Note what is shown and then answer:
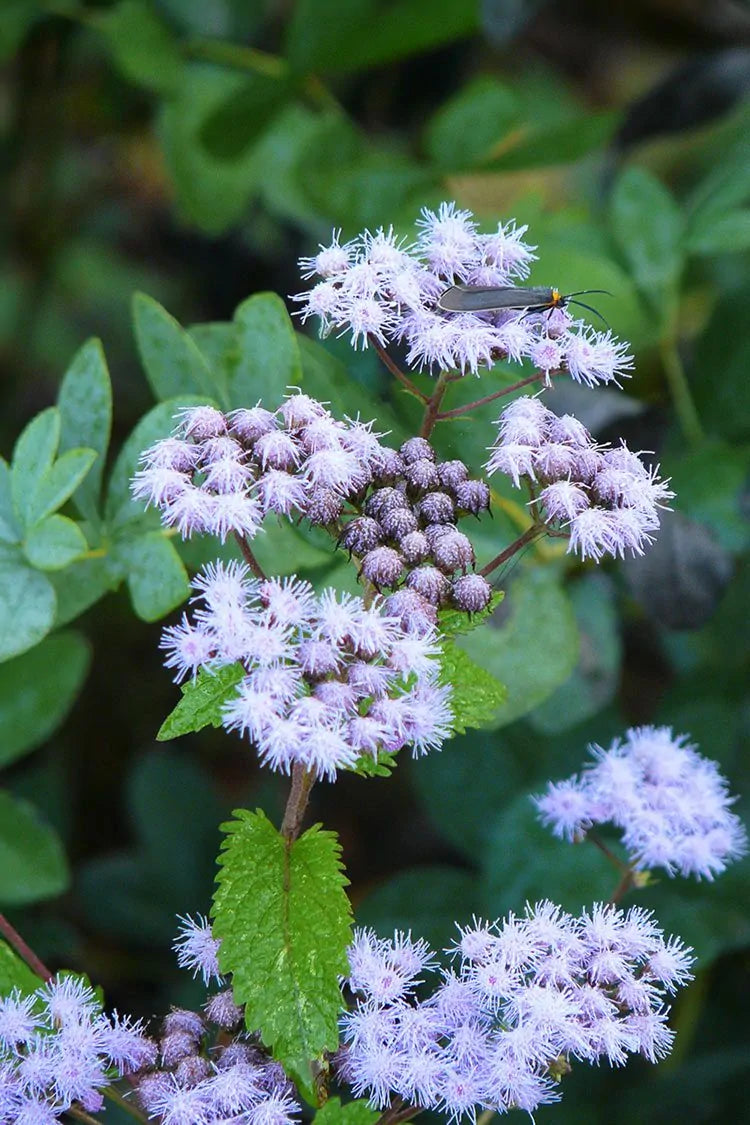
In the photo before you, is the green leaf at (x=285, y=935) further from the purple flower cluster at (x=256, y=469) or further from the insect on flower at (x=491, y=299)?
the insect on flower at (x=491, y=299)

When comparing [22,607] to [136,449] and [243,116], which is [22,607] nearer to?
A: [136,449]

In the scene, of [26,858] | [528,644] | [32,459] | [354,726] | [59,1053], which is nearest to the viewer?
[354,726]

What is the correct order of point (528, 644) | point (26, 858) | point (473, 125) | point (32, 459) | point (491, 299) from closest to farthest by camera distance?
point (491, 299) < point (32, 459) < point (528, 644) < point (26, 858) < point (473, 125)

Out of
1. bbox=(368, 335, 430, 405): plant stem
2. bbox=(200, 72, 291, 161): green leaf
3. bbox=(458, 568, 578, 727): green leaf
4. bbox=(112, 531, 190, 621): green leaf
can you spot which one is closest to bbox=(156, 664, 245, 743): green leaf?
bbox=(112, 531, 190, 621): green leaf

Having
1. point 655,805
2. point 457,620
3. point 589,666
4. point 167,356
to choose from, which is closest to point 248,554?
point 457,620

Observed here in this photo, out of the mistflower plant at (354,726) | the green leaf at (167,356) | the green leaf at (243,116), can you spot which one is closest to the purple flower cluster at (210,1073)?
the mistflower plant at (354,726)

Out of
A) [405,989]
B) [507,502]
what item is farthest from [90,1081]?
[507,502]

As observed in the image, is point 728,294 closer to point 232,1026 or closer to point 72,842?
point 232,1026
